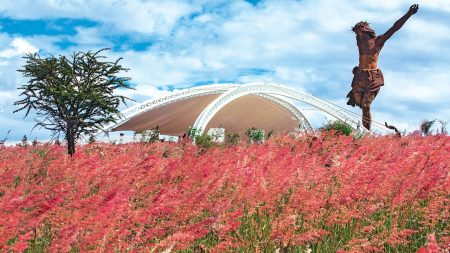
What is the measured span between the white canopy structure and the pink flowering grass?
36018 mm

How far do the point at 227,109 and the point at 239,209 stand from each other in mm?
61780

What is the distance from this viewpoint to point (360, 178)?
5199 millimetres

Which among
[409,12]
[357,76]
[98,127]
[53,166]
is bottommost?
[53,166]

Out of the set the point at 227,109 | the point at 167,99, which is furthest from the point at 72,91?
the point at 227,109

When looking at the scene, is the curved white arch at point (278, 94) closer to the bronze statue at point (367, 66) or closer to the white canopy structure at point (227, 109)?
the white canopy structure at point (227, 109)

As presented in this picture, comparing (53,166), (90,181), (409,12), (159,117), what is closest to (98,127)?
(53,166)

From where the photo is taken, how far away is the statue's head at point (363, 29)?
26203 mm

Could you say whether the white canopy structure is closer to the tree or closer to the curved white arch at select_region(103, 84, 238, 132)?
the curved white arch at select_region(103, 84, 238, 132)

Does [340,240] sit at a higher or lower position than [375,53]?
lower

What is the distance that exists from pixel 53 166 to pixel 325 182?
4462 mm

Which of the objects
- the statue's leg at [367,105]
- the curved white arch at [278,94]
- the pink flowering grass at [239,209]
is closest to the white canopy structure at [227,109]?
the curved white arch at [278,94]

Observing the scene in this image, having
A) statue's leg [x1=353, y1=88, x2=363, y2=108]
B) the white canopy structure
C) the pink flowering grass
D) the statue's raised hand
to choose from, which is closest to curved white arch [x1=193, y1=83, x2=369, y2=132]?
the white canopy structure

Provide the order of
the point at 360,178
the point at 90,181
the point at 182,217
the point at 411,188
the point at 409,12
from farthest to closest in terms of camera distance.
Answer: the point at 409,12 < the point at 90,181 < the point at 411,188 < the point at 360,178 < the point at 182,217

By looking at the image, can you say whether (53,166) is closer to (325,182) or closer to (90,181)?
(90,181)
